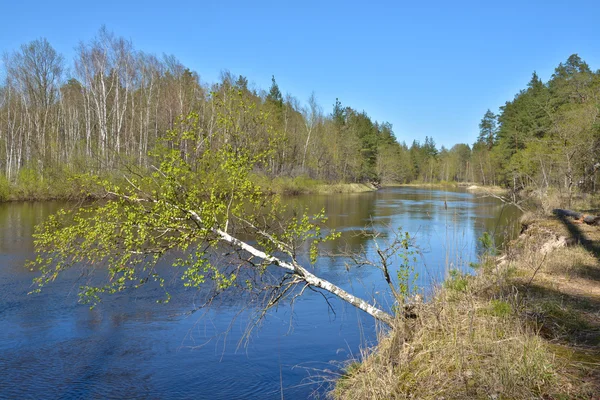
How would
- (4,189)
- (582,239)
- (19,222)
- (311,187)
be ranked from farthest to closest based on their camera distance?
(311,187) < (4,189) < (19,222) < (582,239)

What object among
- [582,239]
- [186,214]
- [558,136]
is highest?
[558,136]

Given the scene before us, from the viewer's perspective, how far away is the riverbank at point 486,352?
4125mm

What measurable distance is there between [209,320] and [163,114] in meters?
33.6

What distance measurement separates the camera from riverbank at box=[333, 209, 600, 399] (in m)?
4.12

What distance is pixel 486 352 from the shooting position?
456cm

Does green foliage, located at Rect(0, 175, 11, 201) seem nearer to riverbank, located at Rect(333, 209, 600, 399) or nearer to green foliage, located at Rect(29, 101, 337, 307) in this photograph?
green foliage, located at Rect(29, 101, 337, 307)

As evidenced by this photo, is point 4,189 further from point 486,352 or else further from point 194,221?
point 486,352

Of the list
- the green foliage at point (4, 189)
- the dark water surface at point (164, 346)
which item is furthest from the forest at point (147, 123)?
the dark water surface at point (164, 346)

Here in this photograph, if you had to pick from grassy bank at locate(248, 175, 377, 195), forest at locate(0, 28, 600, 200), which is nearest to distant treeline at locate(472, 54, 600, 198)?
forest at locate(0, 28, 600, 200)

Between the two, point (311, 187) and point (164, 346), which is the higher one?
point (311, 187)

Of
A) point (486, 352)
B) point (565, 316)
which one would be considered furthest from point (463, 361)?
point (565, 316)

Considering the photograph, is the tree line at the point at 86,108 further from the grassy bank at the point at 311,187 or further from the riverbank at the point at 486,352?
the riverbank at the point at 486,352

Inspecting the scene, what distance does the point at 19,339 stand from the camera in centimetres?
870

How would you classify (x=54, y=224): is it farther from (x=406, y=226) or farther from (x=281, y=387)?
(x=406, y=226)
